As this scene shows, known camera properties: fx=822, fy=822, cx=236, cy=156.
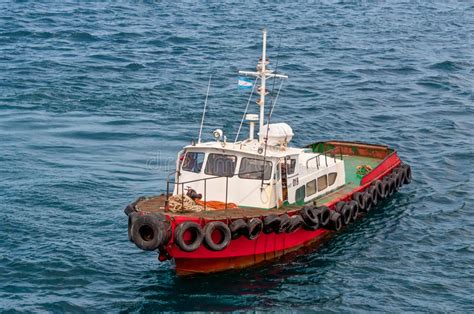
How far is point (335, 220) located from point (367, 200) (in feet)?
10.9

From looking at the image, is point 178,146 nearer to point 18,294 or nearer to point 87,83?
point 87,83

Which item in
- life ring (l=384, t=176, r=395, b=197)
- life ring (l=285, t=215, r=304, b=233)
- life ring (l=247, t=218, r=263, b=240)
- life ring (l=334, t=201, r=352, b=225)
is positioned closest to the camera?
life ring (l=247, t=218, r=263, b=240)

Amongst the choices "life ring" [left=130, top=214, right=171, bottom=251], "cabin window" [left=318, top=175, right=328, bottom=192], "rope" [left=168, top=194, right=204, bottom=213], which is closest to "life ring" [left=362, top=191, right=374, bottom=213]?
"cabin window" [left=318, top=175, right=328, bottom=192]

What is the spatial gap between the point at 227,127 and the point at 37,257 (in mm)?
15831

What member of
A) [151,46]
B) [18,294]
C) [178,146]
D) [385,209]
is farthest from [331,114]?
[18,294]

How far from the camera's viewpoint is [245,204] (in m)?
24.4

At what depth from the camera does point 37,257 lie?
2458cm

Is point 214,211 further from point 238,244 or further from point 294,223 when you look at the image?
point 294,223

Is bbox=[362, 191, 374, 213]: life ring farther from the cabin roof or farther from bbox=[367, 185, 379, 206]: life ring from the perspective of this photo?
the cabin roof

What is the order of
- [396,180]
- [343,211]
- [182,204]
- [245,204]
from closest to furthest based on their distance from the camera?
[182,204], [245,204], [343,211], [396,180]

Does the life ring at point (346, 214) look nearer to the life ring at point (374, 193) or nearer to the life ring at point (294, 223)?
the life ring at point (374, 193)

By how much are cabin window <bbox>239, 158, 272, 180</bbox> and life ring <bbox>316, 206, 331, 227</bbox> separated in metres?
1.97

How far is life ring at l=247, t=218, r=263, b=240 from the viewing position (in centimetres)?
2275

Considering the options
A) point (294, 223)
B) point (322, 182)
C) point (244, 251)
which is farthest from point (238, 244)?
point (322, 182)
